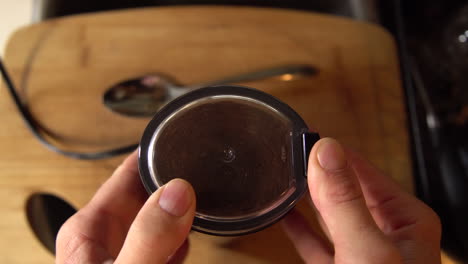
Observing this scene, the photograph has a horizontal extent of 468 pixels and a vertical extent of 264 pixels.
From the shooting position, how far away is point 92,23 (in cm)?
52

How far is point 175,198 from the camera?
259 millimetres

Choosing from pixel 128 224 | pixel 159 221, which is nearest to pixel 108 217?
pixel 128 224

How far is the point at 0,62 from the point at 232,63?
0.31 metres

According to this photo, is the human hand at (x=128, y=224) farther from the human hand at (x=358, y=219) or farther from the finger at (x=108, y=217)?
the human hand at (x=358, y=219)

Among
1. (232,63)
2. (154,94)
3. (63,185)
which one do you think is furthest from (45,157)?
(232,63)

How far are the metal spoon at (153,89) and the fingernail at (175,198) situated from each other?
0.72 ft

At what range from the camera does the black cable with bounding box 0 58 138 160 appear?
0.44m

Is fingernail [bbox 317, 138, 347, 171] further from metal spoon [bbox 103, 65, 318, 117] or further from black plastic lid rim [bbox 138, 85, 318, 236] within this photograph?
metal spoon [bbox 103, 65, 318, 117]

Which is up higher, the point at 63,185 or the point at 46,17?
the point at 46,17

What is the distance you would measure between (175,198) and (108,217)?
15 centimetres

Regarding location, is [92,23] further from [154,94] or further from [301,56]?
[301,56]

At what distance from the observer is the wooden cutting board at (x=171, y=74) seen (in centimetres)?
44

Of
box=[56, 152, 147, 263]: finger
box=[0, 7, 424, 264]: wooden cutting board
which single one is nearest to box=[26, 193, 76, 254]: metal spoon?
box=[0, 7, 424, 264]: wooden cutting board

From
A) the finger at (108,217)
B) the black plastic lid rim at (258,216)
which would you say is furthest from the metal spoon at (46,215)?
the black plastic lid rim at (258,216)
